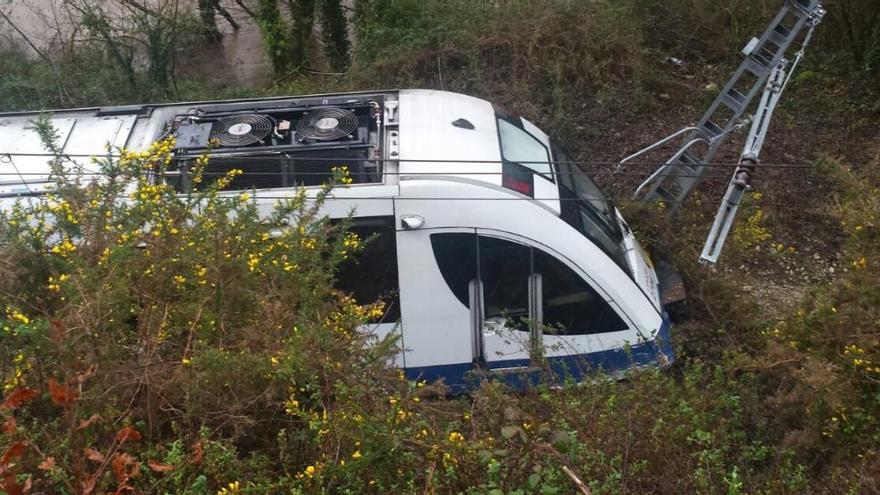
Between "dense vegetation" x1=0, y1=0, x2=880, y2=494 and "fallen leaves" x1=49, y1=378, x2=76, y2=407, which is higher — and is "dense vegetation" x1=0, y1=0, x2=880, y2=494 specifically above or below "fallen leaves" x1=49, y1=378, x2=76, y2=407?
below

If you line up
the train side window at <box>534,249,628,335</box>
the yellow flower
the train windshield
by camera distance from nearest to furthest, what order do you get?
the yellow flower → the train side window at <box>534,249,628,335</box> → the train windshield

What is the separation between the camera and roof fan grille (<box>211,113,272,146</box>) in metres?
6.02

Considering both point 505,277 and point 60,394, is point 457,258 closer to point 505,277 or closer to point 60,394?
point 505,277

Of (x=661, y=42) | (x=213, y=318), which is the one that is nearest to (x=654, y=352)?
(x=213, y=318)

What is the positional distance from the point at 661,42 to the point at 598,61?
67.3 inches

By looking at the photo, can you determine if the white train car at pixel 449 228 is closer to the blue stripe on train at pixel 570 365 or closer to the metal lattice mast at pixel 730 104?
the blue stripe on train at pixel 570 365

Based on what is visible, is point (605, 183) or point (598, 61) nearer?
point (605, 183)

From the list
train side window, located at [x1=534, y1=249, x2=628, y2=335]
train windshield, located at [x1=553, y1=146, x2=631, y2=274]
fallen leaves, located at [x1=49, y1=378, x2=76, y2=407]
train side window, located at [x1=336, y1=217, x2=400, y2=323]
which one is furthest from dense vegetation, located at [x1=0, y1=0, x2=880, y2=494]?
train windshield, located at [x1=553, y1=146, x2=631, y2=274]

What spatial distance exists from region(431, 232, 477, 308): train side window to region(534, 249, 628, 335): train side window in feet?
1.57

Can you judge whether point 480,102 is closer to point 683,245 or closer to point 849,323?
point 683,245

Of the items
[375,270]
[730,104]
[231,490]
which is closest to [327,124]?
[375,270]

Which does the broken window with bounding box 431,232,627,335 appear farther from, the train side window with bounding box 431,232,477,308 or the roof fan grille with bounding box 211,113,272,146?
the roof fan grille with bounding box 211,113,272,146

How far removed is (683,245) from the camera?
23.9ft

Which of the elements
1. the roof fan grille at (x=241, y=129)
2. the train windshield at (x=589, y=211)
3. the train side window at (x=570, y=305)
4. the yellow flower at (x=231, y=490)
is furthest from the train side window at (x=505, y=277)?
the yellow flower at (x=231, y=490)
